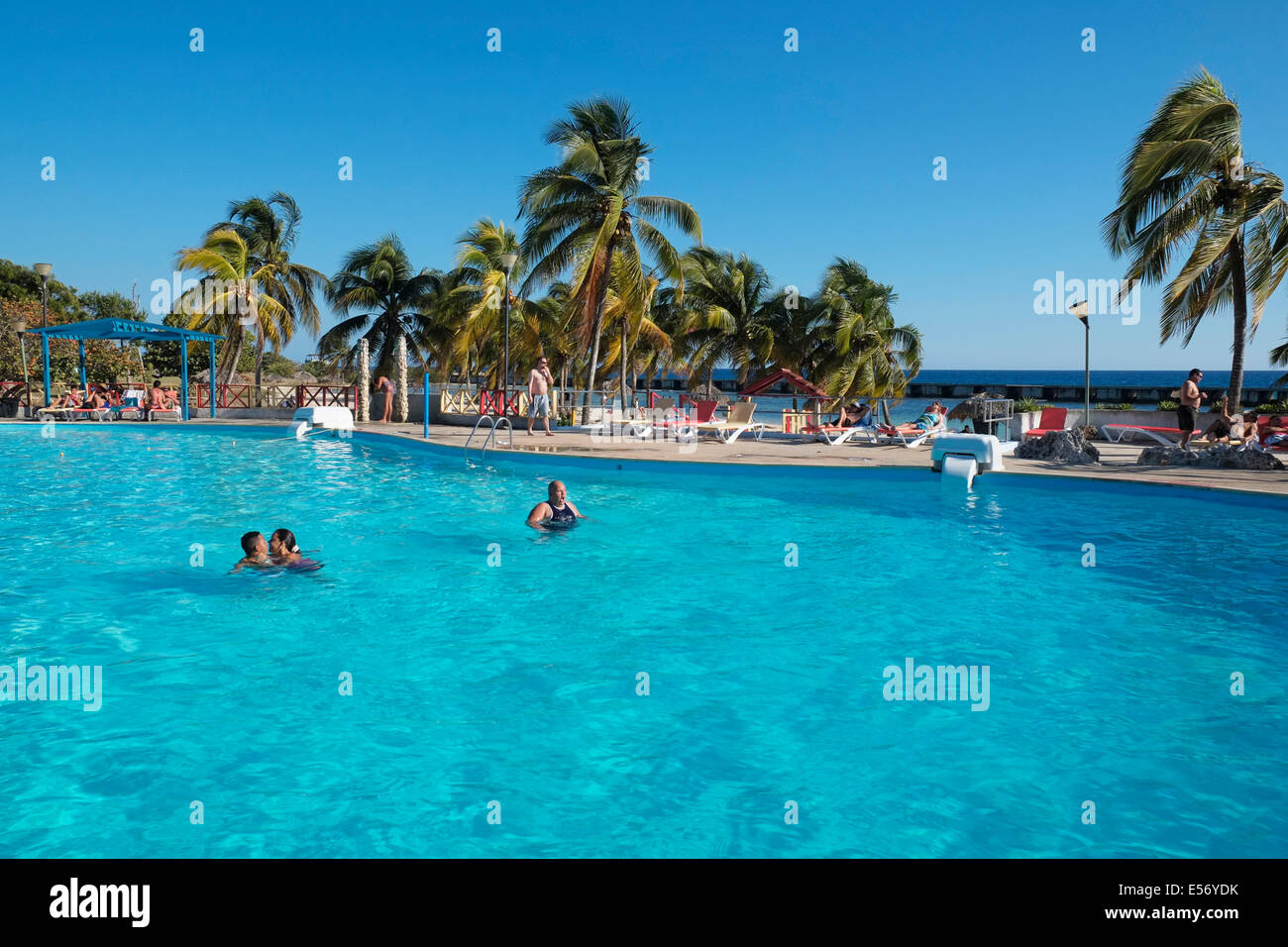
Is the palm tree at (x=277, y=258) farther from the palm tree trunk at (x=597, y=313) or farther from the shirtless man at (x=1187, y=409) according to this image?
the shirtless man at (x=1187, y=409)

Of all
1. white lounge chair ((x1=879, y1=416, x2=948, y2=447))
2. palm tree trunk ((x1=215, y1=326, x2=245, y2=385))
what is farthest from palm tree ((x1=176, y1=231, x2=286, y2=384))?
white lounge chair ((x1=879, y1=416, x2=948, y2=447))

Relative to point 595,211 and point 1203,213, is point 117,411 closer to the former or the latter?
point 595,211

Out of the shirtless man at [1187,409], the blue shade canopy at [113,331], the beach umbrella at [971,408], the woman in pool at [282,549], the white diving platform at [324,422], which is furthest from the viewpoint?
the blue shade canopy at [113,331]

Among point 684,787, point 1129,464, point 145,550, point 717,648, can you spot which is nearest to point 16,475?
point 145,550

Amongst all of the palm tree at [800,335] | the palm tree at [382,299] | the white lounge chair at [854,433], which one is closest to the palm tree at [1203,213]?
the white lounge chair at [854,433]

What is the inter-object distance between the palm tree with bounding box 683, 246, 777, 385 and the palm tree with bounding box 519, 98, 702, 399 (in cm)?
989

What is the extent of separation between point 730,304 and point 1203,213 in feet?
56.6

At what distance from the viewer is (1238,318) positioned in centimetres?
1794

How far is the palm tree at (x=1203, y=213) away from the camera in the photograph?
17062 millimetres

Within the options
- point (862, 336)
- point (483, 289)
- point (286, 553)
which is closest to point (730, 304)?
point (862, 336)

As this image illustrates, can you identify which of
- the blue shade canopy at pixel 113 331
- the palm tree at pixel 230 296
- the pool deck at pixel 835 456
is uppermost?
the palm tree at pixel 230 296

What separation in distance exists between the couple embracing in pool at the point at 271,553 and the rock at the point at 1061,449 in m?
12.5
